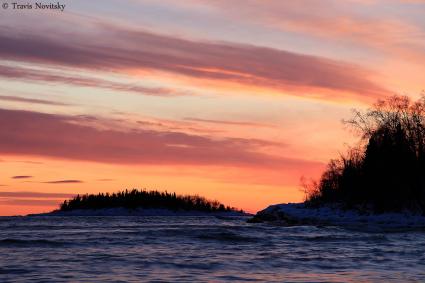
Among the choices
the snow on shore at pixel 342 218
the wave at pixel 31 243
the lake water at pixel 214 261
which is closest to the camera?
the lake water at pixel 214 261

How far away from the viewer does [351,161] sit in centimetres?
8688

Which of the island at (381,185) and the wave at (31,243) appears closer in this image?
the wave at (31,243)

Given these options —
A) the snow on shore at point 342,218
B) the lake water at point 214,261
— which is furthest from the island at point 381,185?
the lake water at point 214,261

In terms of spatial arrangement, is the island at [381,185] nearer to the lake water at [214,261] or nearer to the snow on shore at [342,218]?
the snow on shore at [342,218]

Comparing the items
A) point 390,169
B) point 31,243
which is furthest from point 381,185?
point 31,243

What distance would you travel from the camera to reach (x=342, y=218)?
224 ft

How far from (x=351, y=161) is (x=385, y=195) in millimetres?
17512

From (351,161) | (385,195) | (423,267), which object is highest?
(351,161)

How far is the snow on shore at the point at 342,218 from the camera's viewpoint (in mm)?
60594

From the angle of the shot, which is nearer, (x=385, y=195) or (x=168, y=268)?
(x=168, y=268)

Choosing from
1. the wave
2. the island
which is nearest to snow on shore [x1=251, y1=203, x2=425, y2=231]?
the island

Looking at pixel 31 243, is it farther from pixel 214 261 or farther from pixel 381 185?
pixel 381 185

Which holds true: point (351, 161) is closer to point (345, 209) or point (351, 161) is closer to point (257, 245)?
point (345, 209)

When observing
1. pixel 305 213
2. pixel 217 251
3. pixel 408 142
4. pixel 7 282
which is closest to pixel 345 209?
pixel 305 213
